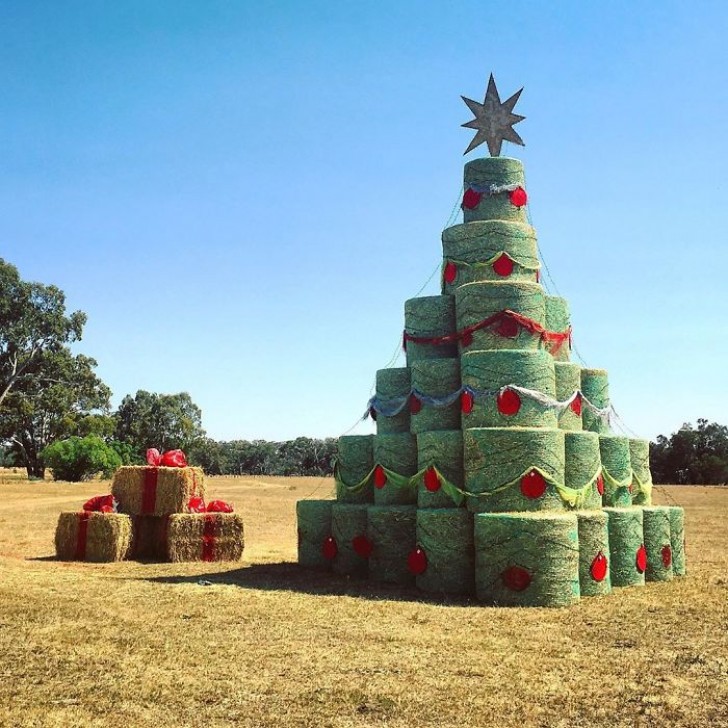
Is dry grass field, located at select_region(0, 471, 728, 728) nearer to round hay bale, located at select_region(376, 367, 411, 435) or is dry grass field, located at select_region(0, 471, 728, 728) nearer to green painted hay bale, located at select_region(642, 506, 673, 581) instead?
green painted hay bale, located at select_region(642, 506, 673, 581)

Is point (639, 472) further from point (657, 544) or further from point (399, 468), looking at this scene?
point (399, 468)

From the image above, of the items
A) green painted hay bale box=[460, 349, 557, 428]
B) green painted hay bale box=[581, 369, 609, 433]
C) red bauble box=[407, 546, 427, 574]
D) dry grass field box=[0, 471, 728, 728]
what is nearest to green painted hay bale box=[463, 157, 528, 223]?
green painted hay bale box=[460, 349, 557, 428]

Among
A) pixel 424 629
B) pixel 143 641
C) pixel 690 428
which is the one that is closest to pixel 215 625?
pixel 143 641

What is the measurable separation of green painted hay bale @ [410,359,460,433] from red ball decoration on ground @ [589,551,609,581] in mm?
3482

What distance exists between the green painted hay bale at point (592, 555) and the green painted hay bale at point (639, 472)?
3342mm

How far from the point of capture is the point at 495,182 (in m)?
16.5

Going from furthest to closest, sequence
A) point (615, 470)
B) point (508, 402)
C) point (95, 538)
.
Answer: point (95, 538), point (615, 470), point (508, 402)

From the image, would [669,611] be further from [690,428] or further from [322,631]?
[690,428]

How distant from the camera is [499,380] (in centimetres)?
1414

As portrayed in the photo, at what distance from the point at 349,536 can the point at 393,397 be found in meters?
2.97

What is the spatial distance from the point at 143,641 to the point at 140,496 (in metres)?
9.49

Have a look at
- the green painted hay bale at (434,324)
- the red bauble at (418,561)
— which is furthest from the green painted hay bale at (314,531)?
the green painted hay bale at (434,324)

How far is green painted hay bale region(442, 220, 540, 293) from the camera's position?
1579 centimetres

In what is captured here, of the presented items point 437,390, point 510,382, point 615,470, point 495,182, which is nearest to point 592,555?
point 615,470
